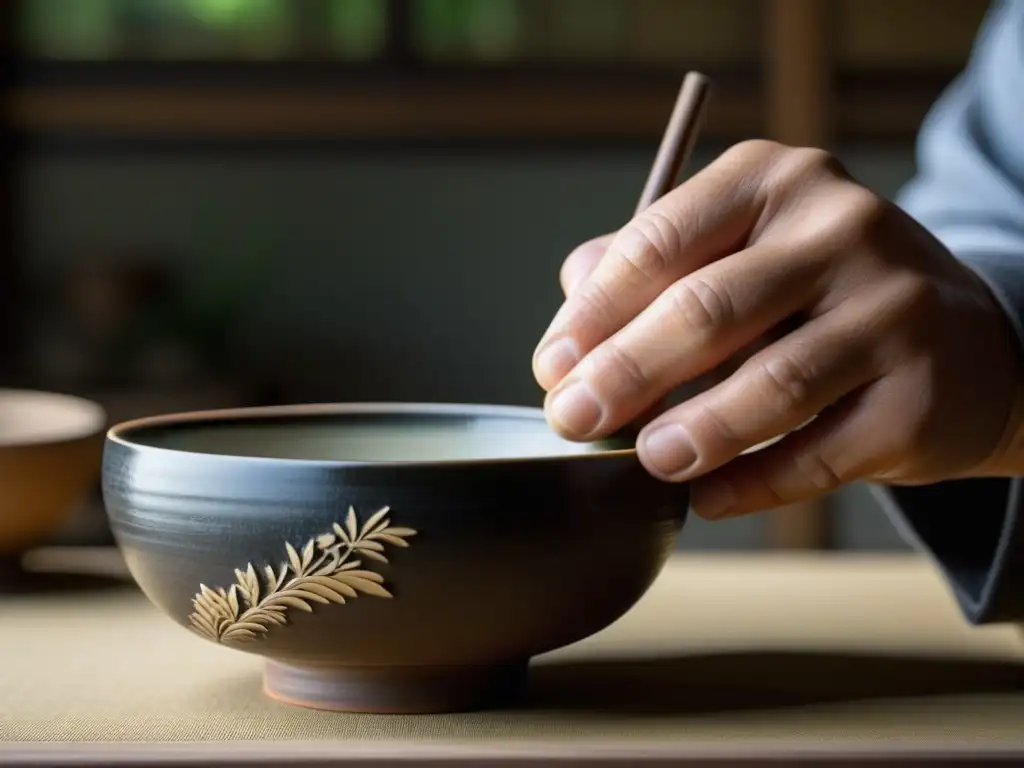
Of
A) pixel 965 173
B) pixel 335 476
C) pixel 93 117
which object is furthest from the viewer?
pixel 93 117

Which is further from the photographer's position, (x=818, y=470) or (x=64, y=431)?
(x=64, y=431)

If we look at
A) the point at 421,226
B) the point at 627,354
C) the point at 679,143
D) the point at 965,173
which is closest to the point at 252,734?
the point at 627,354

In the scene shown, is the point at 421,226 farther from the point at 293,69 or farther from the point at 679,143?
the point at 679,143

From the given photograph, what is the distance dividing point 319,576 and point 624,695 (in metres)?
0.15

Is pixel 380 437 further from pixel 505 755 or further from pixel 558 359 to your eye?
pixel 505 755

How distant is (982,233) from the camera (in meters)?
0.91

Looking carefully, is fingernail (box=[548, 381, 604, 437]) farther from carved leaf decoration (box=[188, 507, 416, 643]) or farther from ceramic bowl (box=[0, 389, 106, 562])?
ceramic bowl (box=[0, 389, 106, 562])

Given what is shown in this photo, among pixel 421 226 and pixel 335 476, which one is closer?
pixel 335 476

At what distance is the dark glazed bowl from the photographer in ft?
1.68

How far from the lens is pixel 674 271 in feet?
1.95

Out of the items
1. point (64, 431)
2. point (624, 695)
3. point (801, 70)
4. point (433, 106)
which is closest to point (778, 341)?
point (624, 695)

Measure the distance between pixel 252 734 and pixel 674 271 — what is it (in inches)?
9.7

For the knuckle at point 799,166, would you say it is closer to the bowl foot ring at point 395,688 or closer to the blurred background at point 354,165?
the bowl foot ring at point 395,688

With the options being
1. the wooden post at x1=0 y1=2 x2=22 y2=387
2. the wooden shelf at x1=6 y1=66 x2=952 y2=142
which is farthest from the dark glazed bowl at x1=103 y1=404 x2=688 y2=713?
the wooden post at x1=0 y1=2 x2=22 y2=387
